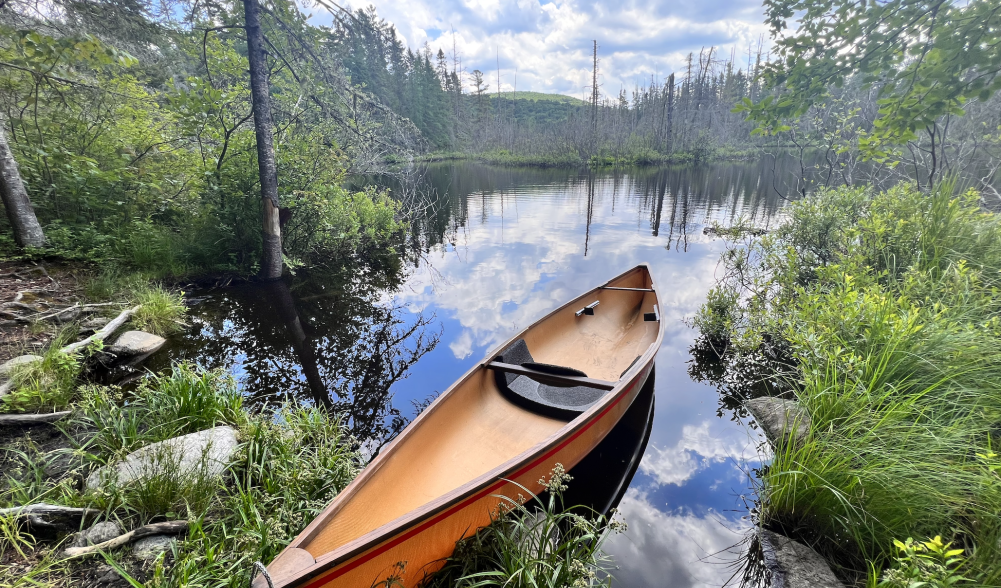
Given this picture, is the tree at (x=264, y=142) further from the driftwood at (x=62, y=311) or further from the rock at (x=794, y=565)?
the rock at (x=794, y=565)

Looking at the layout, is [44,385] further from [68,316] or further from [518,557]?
[518,557]

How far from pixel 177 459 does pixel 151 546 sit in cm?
66

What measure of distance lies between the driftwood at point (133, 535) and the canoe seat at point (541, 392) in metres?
2.67

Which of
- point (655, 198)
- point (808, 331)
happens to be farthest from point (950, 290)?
point (655, 198)

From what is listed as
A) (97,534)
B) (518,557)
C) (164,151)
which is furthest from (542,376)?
(164,151)

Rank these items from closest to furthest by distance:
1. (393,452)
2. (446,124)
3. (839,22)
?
1. (393,452)
2. (839,22)
3. (446,124)

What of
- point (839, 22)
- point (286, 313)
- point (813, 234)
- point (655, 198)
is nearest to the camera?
point (839, 22)

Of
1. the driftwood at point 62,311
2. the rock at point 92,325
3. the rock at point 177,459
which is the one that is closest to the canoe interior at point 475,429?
the rock at point 177,459

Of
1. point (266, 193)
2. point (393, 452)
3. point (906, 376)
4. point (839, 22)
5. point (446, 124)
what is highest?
point (446, 124)

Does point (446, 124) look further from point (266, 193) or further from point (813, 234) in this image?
point (813, 234)

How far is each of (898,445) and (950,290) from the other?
6.91 feet

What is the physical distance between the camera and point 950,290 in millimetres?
3375

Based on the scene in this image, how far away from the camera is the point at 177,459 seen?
109 inches

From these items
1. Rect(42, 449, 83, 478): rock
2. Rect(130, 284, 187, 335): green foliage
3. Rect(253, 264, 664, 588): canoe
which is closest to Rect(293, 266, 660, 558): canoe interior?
Rect(253, 264, 664, 588): canoe
